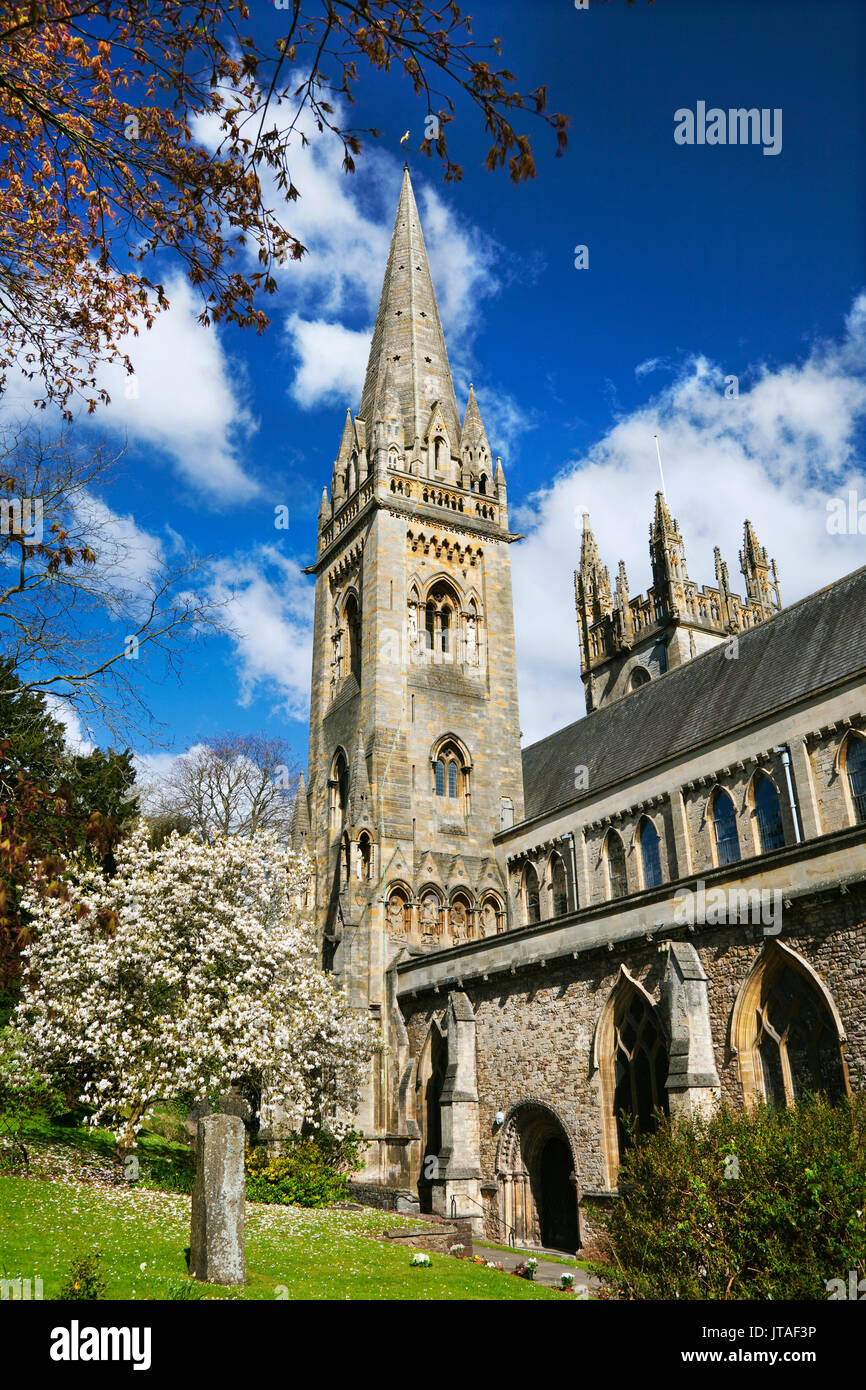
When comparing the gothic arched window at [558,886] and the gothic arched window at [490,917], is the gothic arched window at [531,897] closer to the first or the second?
the gothic arched window at [558,886]

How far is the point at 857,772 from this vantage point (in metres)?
20.2

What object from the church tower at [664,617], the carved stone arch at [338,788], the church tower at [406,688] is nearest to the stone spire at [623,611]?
the church tower at [664,617]

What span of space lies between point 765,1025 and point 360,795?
16.7 meters

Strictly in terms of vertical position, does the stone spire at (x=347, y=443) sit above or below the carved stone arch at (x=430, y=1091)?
above

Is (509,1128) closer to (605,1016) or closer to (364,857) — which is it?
(605,1016)

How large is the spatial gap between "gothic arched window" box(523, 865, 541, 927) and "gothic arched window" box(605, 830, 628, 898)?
3675 mm

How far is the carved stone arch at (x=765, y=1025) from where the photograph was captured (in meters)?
14.6

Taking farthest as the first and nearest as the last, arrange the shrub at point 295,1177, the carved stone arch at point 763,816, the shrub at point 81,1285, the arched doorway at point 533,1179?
the carved stone arch at point 763,816 → the arched doorway at point 533,1179 → the shrub at point 295,1177 → the shrub at point 81,1285

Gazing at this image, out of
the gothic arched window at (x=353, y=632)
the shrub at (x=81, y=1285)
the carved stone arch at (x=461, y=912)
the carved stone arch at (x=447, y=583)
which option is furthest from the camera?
the gothic arched window at (x=353, y=632)

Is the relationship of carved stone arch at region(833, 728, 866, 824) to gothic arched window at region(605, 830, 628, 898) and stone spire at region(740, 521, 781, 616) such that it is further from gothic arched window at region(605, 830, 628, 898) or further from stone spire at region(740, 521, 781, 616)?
stone spire at region(740, 521, 781, 616)

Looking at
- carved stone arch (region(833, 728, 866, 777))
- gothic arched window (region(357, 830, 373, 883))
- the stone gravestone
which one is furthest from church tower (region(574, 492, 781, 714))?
the stone gravestone

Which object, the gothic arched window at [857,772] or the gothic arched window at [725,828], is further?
the gothic arched window at [725,828]

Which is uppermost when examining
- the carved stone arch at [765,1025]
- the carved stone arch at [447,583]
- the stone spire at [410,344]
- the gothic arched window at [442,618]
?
the stone spire at [410,344]

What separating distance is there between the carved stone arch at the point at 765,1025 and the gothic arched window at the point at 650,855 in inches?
372
